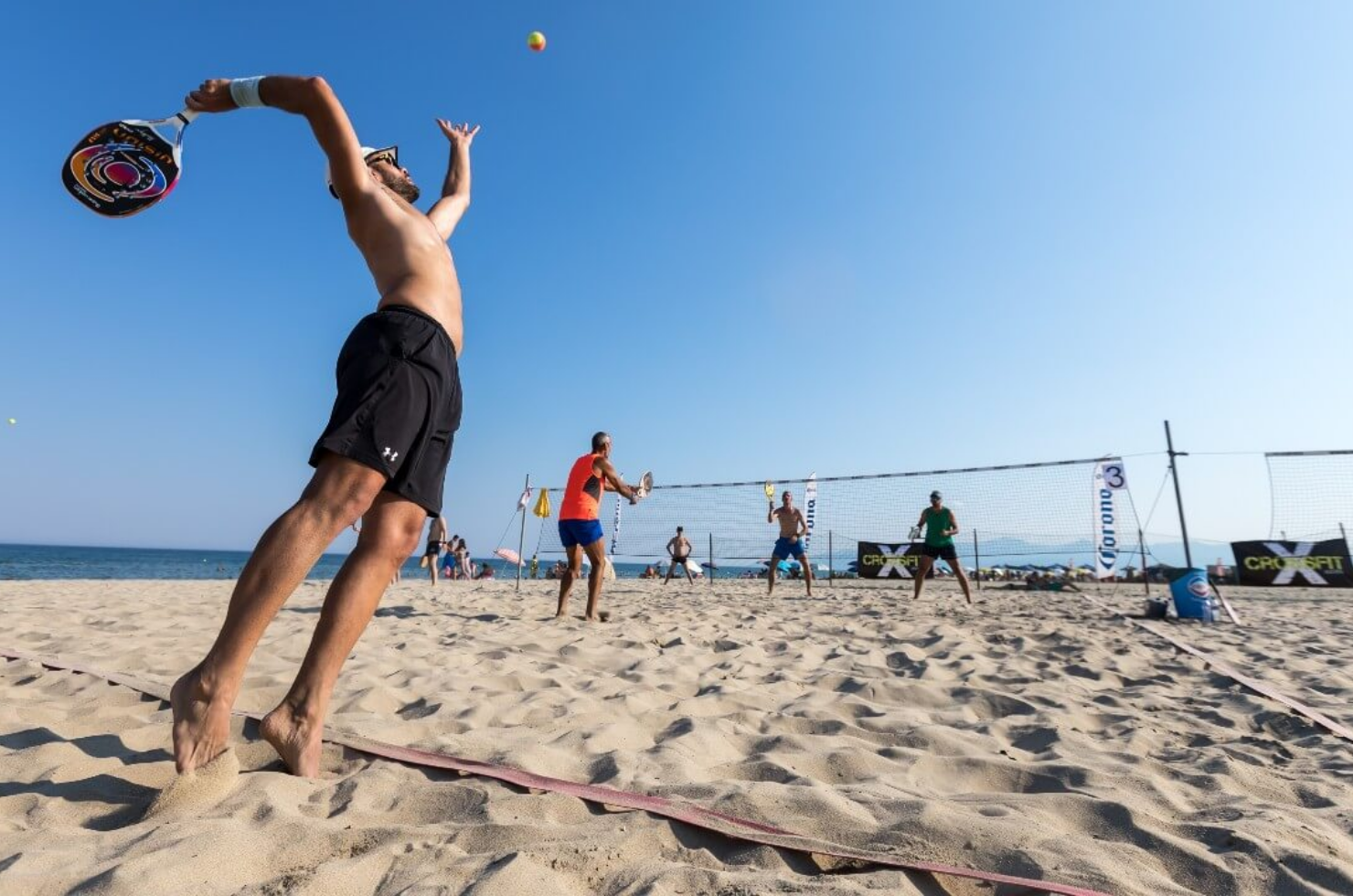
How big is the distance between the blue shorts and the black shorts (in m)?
4.02

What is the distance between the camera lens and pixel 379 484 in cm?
166

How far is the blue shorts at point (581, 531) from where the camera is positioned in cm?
589

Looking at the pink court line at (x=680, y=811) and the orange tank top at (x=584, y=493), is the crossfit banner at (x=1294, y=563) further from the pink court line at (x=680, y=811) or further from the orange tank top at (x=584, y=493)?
the pink court line at (x=680, y=811)

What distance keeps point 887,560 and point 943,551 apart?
21.3 feet

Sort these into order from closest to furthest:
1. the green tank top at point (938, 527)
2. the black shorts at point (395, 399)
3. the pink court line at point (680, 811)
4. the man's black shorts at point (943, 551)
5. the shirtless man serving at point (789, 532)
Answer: the pink court line at point (680, 811) < the black shorts at point (395, 399) < the man's black shorts at point (943, 551) < the green tank top at point (938, 527) < the shirtless man serving at point (789, 532)

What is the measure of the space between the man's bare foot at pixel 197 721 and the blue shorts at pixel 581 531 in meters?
4.35

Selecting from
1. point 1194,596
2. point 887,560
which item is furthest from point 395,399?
point 887,560

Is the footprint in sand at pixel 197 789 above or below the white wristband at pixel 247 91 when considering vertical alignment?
below

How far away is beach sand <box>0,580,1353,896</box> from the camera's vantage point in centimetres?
121

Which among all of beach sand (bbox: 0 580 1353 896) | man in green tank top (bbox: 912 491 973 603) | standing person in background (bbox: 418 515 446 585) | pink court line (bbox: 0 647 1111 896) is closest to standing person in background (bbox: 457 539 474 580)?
standing person in background (bbox: 418 515 446 585)

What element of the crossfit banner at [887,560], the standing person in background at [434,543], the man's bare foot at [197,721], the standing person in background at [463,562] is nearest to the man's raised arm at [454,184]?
the man's bare foot at [197,721]

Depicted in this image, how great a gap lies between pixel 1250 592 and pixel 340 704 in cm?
1383

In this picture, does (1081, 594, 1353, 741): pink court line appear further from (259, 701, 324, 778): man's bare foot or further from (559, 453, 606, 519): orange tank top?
(559, 453, 606, 519): orange tank top

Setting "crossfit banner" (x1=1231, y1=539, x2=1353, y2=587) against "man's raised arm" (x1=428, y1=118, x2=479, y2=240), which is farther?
"crossfit banner" (x1=1231, y1=539, x2=1353, y2=587)
